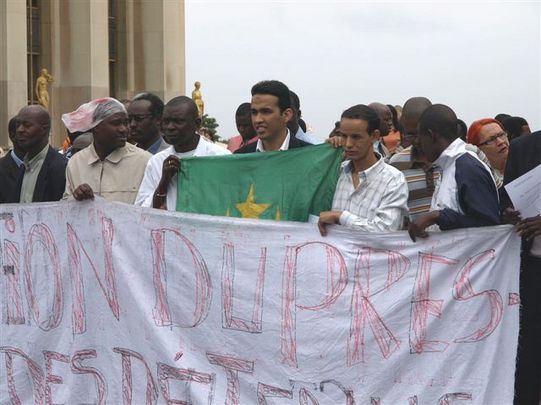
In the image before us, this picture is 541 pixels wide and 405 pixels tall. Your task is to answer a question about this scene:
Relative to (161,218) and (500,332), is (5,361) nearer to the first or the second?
(161,218)

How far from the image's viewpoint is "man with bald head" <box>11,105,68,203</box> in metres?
9.51

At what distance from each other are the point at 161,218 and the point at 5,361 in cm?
182

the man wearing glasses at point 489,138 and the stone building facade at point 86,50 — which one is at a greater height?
the stone building facade at point 86,50

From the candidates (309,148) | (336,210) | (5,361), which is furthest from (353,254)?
(5,361)

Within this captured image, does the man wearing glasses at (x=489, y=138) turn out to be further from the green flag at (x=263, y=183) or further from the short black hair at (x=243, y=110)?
the short black hair at (x=243, y=110)

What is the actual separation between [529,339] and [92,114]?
358cm

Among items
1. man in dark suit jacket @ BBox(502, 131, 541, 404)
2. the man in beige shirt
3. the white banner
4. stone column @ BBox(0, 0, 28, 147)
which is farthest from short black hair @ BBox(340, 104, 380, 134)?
stone column @ BBox(0, 0, 28, 147)

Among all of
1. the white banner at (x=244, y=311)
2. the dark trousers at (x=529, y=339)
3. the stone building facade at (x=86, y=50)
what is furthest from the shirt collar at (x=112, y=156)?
the stone building facade at (x=86, y=50)

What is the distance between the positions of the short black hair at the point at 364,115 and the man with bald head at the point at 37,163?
9.93ft

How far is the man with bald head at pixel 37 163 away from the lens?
9508mm

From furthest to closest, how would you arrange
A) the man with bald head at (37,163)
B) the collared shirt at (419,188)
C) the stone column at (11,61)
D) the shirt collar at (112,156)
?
the stone column at (11,61), the man with bald head at (37,163), the shirt collar at (112,156), the collared shirt at (419,188)

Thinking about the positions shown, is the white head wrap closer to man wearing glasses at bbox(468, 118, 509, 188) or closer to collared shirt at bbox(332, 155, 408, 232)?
collared shirt at bbox(332, 155, 408, 232)

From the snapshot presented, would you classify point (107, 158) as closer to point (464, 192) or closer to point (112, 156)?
point (112, 156)

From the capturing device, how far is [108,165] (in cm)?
899
